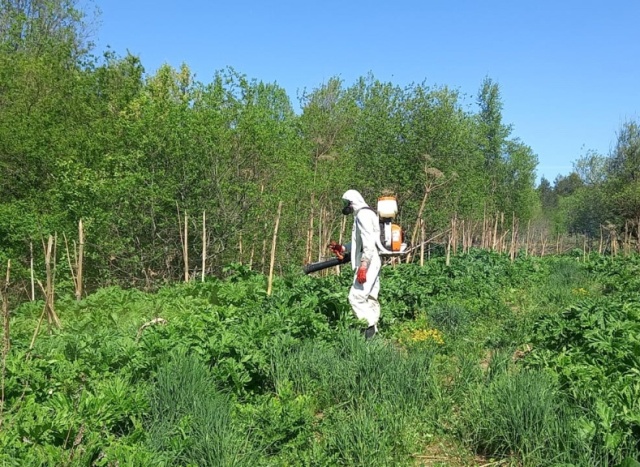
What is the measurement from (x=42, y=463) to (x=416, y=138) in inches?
946

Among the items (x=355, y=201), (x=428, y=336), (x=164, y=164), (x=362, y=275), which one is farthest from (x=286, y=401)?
(x=164, y=164)

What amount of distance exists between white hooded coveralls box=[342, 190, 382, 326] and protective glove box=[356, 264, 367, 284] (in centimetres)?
9

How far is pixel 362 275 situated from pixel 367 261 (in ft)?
0.74

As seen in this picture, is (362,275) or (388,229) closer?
(362,275)

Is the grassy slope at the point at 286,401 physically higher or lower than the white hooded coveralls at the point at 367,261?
lower

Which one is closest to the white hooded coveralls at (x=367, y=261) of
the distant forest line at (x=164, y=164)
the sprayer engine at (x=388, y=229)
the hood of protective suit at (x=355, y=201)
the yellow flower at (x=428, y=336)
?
the hood of protective suit at (x=355, y=201)

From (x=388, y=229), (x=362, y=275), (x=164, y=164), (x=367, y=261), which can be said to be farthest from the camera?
(x=164, y=164)

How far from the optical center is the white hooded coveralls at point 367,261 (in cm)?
723

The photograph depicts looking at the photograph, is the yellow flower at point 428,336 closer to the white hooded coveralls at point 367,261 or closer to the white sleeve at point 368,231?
the white hooded coveralls at point 367,261

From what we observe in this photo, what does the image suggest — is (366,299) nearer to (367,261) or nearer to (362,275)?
(362,275)

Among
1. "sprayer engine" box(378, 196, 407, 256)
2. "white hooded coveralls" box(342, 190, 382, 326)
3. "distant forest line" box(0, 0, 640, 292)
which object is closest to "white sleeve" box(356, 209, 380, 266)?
"white hooded coveralls" box(342, 190, 382, 326)

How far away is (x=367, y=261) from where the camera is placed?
23.7 ft

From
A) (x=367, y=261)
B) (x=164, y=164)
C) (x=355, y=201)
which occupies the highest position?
(x=164, y=164)

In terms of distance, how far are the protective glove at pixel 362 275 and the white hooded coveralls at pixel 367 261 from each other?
9 centimetres
